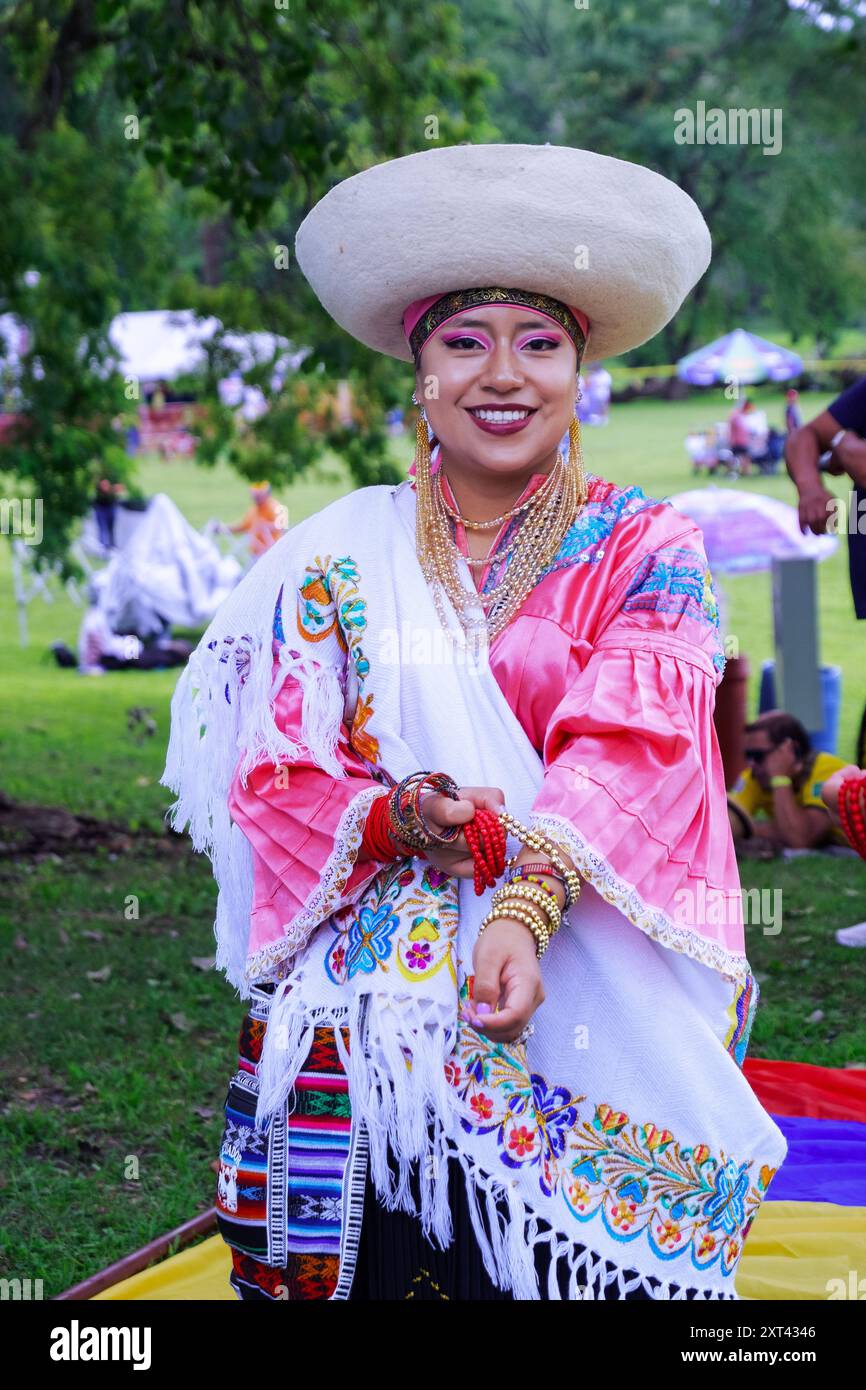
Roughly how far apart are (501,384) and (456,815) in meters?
0.74

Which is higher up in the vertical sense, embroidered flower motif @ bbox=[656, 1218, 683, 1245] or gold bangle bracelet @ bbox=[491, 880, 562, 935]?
gold bangle bracelet @ bbox=[491, 880, 562, 935]

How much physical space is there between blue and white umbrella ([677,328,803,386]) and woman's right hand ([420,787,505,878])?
2956 centimetres

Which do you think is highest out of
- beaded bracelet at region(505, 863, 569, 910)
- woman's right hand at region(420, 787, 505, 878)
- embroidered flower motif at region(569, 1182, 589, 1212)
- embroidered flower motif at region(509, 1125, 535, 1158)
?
woman's right hand at region(420, 787, 505, 878)

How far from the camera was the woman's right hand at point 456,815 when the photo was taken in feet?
8.06

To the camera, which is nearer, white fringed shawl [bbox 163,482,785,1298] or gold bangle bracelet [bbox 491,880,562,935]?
gold bangle bracelet [bbox 491,880,562,935]

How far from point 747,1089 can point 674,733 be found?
584 mm

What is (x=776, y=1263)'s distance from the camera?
12.2 ft

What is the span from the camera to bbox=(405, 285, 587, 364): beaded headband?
9.07ft

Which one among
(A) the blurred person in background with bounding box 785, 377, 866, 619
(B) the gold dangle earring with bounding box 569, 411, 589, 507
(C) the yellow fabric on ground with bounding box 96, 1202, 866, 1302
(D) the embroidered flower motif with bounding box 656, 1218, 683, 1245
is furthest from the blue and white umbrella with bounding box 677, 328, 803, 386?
(D) the embroidered flower motif with bounding box 656, 1218, 683, 1245

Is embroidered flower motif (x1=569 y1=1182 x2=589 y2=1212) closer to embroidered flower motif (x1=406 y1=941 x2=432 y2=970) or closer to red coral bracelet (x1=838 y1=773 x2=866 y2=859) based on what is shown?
embroidered flower motif (x1=406 y1=941 x2=432 y2=970)

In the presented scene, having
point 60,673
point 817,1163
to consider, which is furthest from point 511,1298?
point 60,673

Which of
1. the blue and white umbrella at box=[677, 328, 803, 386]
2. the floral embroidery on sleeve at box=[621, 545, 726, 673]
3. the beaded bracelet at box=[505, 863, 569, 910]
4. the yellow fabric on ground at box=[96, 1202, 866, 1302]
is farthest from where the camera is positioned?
the blue and white umbrella at box=[677, 328, 803, 386]

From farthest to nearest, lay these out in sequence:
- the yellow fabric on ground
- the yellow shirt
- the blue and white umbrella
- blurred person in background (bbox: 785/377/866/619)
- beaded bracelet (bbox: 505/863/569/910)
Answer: the blue and white umbrella
the yellow shirt
blurred person in background (bbox: 785/377/866/619)
the yellow fabric on ground
beaded bracelet (bbox: 505/863/569/910)
